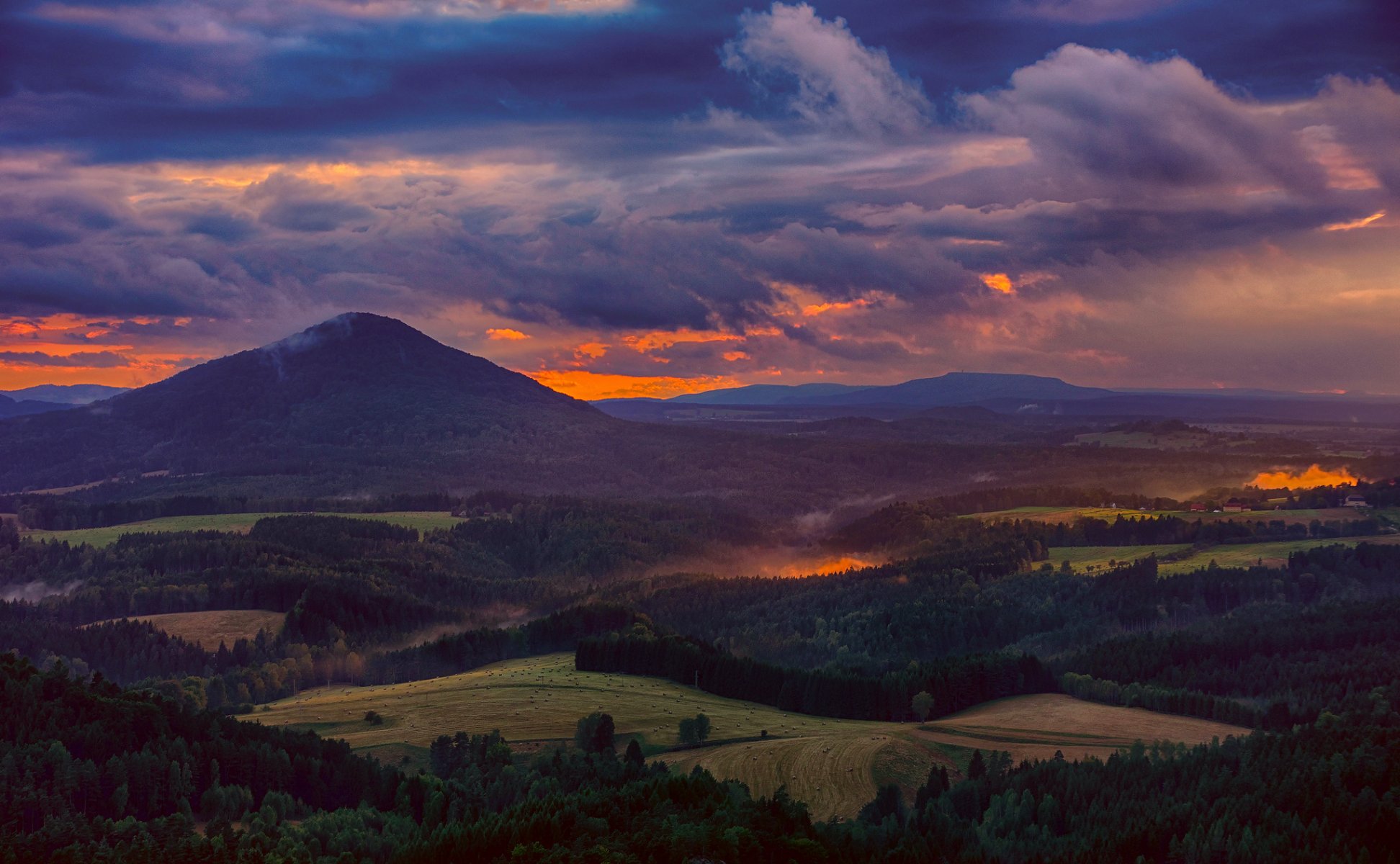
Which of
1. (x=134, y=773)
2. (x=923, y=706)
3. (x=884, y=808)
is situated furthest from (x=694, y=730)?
(x=134, y=773)

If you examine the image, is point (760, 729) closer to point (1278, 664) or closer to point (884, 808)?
point (884, 808)

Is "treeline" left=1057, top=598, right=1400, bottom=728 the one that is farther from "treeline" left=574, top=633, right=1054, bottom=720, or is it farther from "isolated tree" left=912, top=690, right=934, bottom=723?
"isolated tree" left=912, top=690, right=934, bottom=723

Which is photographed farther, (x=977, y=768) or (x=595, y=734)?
(x=595, y=734)

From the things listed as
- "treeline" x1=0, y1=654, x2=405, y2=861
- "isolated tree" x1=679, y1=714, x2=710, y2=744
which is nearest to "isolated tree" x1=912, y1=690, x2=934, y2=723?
"isolated tree" x1=679, y1=714, x2=710, y2=744

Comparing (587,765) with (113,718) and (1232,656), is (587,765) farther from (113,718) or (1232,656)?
(1232,656)

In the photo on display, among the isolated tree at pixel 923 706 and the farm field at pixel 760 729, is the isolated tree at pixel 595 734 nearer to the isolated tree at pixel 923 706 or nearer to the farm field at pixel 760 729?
the farm field at pixel 760 729

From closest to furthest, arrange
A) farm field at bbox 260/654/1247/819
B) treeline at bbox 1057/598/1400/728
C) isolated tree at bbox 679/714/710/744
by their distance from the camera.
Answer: farm field at bbox 260/654/1247/819 → isolated tree at bbox 679/714/710/744 → treeline at bbox 1057/598/1400/728

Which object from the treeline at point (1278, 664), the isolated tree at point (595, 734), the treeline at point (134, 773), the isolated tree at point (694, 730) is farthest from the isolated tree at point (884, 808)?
the treeline at point (1278, 664)
